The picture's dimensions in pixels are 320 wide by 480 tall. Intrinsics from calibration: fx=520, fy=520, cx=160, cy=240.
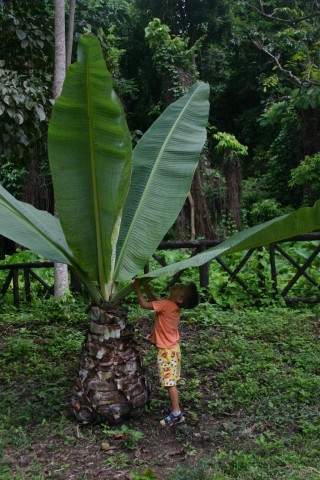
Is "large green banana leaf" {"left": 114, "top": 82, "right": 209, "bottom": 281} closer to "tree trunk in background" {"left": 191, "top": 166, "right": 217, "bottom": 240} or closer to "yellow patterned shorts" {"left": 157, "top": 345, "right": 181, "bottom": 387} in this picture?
"yellow patterned shorts" {"left": 157, "top": 345, "right": 181, "bottom": 387}

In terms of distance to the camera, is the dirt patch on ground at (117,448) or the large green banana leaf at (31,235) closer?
the dirt patch on ground at (117,448)

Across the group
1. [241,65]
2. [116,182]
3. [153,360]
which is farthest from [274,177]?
[116,182]

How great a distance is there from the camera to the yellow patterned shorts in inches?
135

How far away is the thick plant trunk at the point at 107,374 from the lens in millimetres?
3389

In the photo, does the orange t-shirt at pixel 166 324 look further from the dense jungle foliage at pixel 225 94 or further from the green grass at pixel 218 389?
the dense jungle foliage at pixel 225 94

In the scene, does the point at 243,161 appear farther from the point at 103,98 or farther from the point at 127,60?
the point at 103,98

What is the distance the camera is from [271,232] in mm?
2998

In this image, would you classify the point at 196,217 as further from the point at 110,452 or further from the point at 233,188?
the point at 110,452

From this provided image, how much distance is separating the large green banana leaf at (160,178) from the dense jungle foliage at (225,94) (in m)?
3.79

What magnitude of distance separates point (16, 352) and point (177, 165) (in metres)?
2.42

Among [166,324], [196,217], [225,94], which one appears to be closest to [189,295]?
[166,324]

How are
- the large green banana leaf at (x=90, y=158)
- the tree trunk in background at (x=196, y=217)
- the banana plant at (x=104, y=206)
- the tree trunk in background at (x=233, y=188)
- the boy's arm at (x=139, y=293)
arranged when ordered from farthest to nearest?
the tree trunk in background at (x=233, y=188) → the tree trunk in background at (x=196, y=217) → the boy's arm at (x=139, y=293) → the banana plant at (x=104, y=206) → the large green banana leaf at (x=90, y=158)

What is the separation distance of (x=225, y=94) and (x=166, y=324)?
18.6m

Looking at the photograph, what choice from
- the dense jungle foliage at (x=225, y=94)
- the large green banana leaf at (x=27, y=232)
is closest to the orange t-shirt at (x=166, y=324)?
the large green banana leaf at (x=27, y=232)
